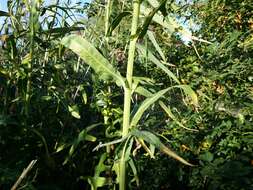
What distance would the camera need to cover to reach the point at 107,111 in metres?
2.12

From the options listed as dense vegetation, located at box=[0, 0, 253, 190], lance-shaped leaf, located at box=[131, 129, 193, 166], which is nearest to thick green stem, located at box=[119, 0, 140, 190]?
dense vegetation, located at box=[0, 0, 253, 190]

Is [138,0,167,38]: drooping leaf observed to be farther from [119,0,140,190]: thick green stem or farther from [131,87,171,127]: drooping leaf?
[131,87,171,127]: drooping leaf

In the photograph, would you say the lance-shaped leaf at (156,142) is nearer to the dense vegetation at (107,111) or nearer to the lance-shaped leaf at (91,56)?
the dense vegetation at (107,111)

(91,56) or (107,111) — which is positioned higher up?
(91,56)

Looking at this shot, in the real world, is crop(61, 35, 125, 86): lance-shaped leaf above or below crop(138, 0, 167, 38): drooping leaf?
below

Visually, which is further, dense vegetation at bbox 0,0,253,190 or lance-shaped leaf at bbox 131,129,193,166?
dense vegetation at bbox 0,0,253,190

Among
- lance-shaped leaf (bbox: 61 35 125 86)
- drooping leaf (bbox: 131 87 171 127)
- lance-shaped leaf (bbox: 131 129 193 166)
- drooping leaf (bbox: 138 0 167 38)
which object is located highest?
drooping leaf (bbox: 138 0 167 38)

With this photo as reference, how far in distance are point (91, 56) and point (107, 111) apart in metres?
0.54

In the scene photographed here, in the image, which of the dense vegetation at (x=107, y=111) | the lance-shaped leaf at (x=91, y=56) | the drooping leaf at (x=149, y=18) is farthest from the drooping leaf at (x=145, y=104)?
the drooping leaf at (x=149, y=18)

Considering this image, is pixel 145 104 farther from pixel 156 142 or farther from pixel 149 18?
pixel 149 18

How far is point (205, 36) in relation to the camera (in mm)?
3840

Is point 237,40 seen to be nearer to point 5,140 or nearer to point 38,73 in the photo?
point 38,73

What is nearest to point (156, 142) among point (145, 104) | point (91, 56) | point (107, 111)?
point (145, 104)

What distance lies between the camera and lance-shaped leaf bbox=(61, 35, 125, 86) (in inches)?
63.5
